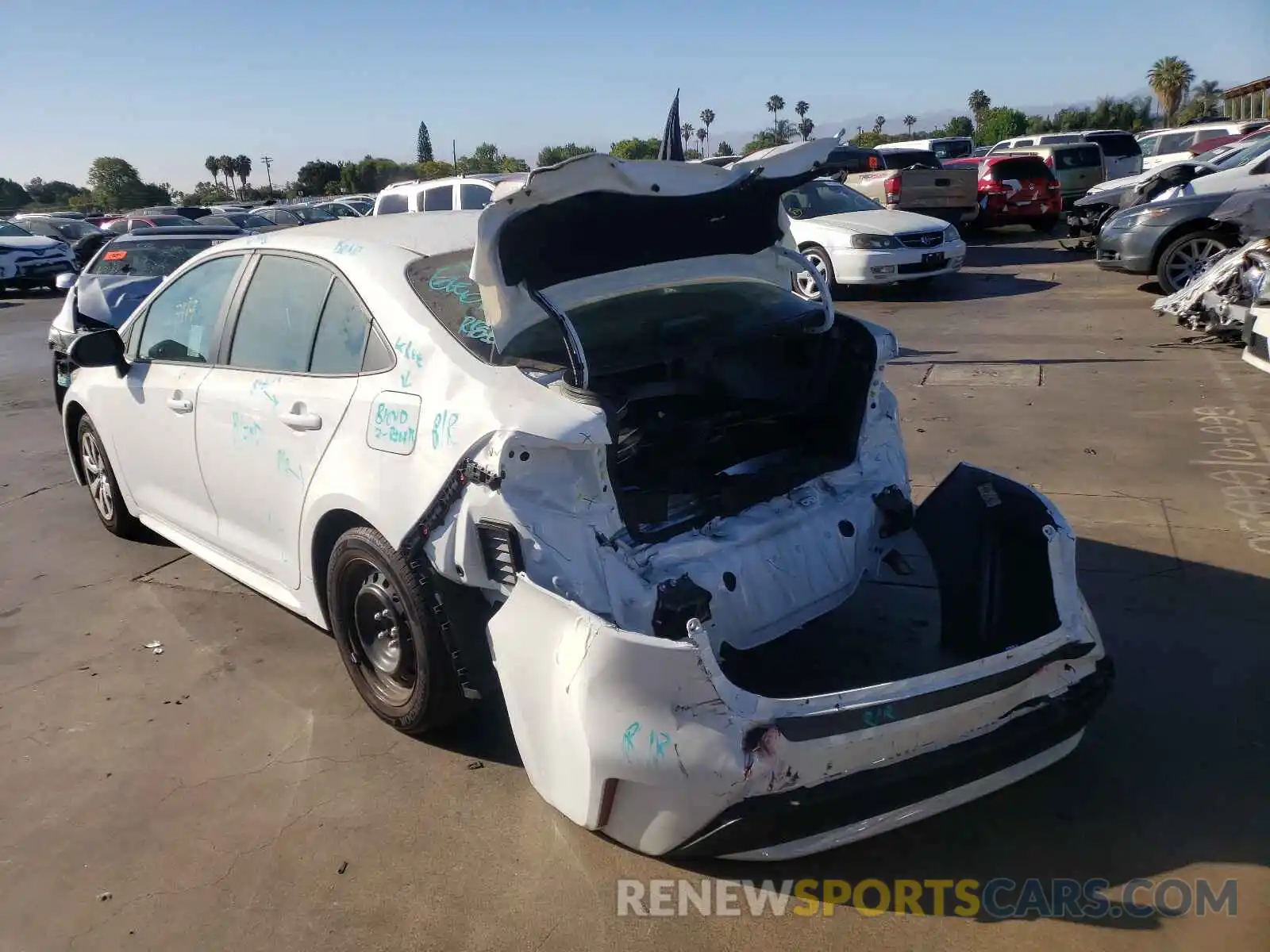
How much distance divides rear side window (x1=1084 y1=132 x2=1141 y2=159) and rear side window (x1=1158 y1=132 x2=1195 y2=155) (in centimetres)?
314

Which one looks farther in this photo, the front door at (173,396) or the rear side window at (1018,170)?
the rear side window at (1018,170)

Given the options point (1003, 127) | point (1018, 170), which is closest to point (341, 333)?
point (1018, 170)

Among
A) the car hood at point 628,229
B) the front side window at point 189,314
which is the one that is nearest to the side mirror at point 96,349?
the front side window at point 189,314

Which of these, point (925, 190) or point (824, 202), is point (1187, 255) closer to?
point (824, 202)

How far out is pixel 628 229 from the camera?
3.54 m

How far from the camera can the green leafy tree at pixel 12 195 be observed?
60.2 meters

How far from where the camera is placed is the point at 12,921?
9.30 feet

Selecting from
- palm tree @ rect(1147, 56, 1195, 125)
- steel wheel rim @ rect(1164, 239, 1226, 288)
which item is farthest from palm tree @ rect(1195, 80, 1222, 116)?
steel wheel rim @ rect(1164, 239, 1226, 288)

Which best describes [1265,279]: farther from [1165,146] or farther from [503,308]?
[1165,146]

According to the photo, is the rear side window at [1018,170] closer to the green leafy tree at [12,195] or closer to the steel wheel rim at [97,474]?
the steel wheel rim at [97,474]

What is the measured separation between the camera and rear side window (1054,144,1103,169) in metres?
21.6

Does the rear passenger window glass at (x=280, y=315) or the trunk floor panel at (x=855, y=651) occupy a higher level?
the rear passenger window glass at (x=280, y=315)

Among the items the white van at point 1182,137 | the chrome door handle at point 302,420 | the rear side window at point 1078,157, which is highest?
the white van at point 1182,137

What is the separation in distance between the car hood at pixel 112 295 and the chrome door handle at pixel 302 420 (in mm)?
5891
